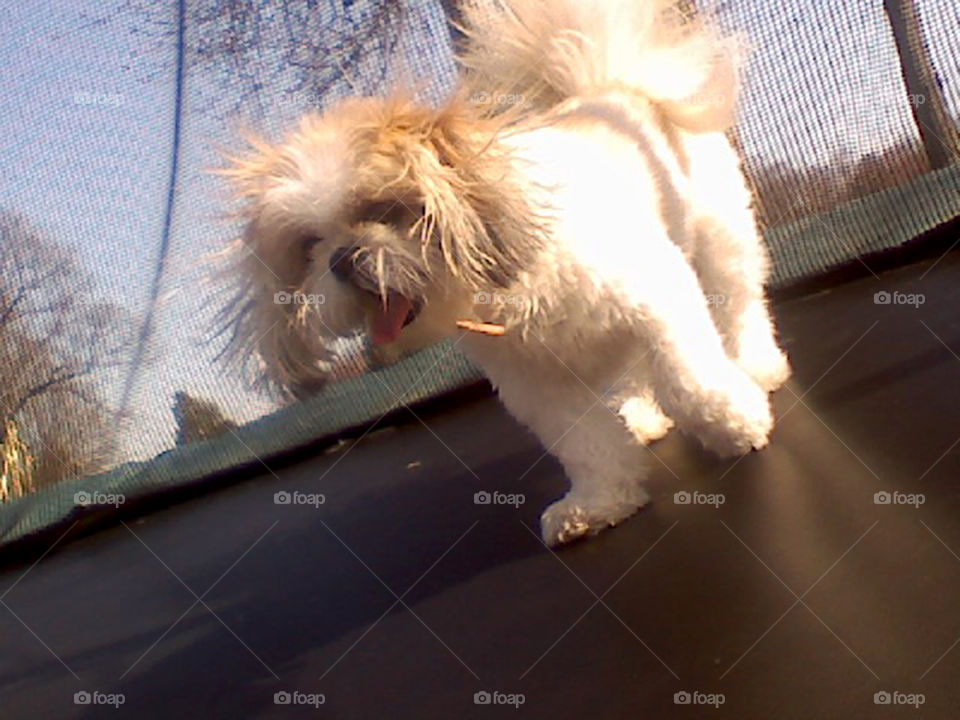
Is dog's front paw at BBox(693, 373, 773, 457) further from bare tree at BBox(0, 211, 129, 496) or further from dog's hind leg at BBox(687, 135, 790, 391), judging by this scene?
bare tree at BBox(0, 211, 129, 496)

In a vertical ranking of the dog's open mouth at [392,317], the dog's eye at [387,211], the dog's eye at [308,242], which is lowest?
the dog's open mouth at [392,317]

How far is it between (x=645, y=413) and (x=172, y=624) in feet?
4.04

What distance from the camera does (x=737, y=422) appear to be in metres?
1.99

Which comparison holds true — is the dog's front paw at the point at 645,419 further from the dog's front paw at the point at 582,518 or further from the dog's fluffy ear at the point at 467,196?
the dog's fluffy ear at the point at 467,196

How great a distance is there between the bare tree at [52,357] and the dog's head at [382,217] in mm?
2230

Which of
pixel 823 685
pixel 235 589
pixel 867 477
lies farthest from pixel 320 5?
pixel 823 685

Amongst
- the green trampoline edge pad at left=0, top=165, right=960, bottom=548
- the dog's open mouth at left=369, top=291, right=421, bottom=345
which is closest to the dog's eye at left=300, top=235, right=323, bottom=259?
the dog's open mouth at left=369, top=291, right=421, bottom=345

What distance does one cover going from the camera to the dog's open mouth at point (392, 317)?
173 centimetres

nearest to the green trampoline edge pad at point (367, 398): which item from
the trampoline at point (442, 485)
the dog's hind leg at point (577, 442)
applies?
the trampoline at point (442, 485)

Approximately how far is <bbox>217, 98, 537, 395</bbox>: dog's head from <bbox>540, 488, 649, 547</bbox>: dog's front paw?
43cm

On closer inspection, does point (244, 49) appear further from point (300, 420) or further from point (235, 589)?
point (235, 589)

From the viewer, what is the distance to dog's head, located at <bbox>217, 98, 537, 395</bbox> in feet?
5.53

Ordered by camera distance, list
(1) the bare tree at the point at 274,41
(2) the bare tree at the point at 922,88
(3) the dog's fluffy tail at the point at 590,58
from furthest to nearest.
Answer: (2) the bare tree at the point at 922,88
(1) the bare tree at the point at 274,41
(3) the dog's fluffy tail at the point at 590,58

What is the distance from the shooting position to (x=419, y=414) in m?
3.83
